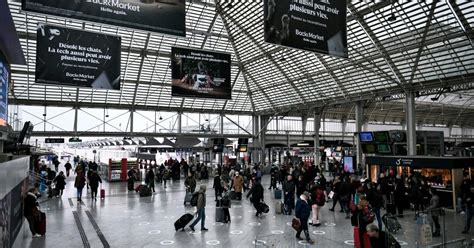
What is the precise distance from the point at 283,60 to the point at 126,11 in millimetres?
21376

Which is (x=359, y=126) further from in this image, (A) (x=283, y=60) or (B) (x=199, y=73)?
(B) (x=199, y=73)

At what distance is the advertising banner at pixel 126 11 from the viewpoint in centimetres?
681

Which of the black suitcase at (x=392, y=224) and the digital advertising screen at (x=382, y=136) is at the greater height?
the digital advertising screen at (x=382, y=136)

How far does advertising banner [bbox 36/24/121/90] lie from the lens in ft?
32.8

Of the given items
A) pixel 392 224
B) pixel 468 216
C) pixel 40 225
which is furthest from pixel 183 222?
pixel 468 216

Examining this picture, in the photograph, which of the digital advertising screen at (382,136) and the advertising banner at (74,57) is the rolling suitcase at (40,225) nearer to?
the advertising banner at (74,57)

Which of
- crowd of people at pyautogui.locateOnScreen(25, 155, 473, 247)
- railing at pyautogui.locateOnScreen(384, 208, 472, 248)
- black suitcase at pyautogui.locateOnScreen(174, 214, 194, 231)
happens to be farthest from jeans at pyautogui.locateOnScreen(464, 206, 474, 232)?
black suitcase at pyautogui.locateOnScreen(174, 214, 194, 231)

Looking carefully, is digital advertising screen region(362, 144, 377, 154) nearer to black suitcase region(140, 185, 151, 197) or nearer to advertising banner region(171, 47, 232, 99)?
advertising banner region(171, 47, 232, 99)

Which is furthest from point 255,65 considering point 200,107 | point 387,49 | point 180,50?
point 180,50

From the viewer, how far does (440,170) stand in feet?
49.3

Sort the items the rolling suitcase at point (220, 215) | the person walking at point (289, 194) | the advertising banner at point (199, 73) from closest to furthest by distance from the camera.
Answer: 1. the rolling suitcase at point (220, 215)
2. the advertising banner at point (199, 73)
3. the person walking at point (289, 194)

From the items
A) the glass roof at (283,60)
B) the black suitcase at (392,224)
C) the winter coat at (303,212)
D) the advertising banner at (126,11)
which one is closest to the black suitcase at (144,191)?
the glass roof at (283,60)

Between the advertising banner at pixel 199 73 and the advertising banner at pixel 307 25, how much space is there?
5.45m

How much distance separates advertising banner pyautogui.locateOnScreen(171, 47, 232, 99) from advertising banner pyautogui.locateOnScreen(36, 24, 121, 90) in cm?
232
